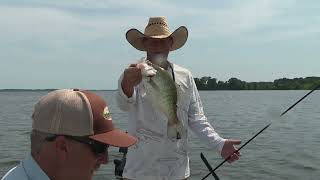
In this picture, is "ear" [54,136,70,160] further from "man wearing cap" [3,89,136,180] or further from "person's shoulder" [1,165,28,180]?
"person's shoulder" [1,165,28,180]

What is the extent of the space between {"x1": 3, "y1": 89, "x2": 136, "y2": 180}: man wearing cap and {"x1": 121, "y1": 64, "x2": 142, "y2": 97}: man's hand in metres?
1.96

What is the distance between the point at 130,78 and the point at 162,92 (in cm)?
31

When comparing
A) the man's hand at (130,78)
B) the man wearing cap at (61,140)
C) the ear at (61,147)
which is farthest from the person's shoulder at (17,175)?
the man's hand at (130,78)

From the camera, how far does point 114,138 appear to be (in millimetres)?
2783

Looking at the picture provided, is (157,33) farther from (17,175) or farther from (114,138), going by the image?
(17,175)

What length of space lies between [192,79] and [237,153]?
34.3 inches

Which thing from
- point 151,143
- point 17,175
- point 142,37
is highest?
point 142,37

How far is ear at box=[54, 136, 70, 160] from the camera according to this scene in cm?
258

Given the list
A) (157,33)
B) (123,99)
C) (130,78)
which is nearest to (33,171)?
(130,78)

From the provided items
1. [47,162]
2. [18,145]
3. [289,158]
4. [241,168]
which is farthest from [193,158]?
[47,162]

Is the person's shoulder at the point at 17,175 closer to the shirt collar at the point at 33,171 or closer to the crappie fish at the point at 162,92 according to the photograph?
the shirt collar at the point at 33,171

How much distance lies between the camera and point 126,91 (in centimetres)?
491

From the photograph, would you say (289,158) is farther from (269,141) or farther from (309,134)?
(309,134)

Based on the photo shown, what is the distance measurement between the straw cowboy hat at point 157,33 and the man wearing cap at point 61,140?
2.63m
